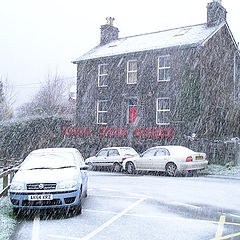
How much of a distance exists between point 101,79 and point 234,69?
10.9 m

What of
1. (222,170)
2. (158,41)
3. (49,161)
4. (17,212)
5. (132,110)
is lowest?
(222,170)

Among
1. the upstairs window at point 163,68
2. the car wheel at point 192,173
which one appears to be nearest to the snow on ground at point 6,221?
the car wheel at point 192,173

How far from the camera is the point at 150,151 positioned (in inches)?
692

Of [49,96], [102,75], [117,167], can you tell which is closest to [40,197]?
[117,167]

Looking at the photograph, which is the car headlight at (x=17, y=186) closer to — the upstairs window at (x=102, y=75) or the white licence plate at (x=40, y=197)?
the white licence plate at (x=40, y=197)

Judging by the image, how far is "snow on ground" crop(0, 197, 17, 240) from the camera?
6.63 metres

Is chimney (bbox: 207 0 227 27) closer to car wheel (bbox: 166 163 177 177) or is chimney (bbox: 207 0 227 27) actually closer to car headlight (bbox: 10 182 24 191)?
car wheel (bbox: 166 163 177 177)

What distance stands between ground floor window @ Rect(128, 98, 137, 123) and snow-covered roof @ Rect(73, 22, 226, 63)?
3.74m

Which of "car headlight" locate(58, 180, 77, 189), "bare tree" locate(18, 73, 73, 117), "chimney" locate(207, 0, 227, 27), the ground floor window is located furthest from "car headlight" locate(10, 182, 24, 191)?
"bare tree" locate(18, 73, 73, 117)

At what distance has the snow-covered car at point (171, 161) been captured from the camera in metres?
15.9

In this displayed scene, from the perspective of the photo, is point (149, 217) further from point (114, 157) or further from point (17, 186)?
point (114, 157)

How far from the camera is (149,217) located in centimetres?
805

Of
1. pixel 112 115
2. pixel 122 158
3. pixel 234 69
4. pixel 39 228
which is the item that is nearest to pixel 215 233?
pixel 39 228

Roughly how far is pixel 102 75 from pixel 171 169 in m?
15.3
